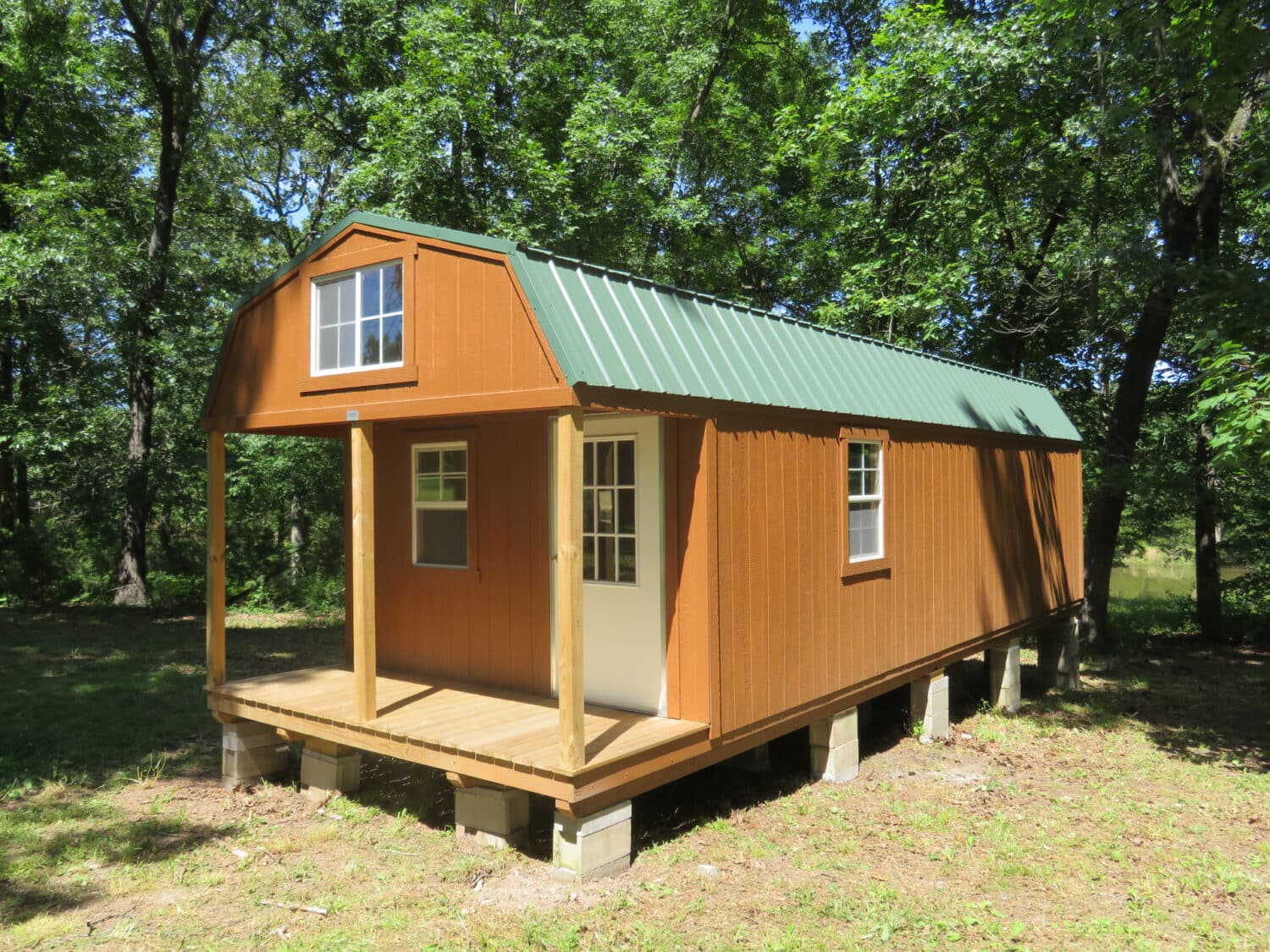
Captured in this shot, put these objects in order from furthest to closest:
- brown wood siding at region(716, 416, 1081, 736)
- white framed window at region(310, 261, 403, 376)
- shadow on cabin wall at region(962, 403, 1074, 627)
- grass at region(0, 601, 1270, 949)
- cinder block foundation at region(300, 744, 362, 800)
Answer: shadow on cabin wall at region(962, 403, 1074, 627)
cinder block foundation at region(300, 744, 362, 800)
white framed window at region(310, 261, 403, 376)
brown wood siding at region(716, 416, 1081, 736)
grass at region(0, 601, 1270, 949)

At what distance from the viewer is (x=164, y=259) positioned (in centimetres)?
1531

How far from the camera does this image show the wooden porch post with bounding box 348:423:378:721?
559cm

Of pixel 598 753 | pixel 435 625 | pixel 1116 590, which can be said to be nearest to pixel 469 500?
pixel 435 625

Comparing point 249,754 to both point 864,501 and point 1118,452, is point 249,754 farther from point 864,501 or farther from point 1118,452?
point 1118,452

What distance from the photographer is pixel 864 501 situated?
7164mm

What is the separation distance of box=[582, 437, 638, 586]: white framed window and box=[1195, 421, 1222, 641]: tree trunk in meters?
12.5

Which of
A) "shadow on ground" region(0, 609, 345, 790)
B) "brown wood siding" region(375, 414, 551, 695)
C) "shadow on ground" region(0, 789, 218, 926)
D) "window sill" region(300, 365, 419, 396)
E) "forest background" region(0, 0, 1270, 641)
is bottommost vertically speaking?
"shadow on ground" region(0, 609, 345, 790)

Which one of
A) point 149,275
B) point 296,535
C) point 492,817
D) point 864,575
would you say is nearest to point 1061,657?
point 864,575

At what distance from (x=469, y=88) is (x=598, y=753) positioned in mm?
13004

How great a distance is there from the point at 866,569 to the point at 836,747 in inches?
56.7

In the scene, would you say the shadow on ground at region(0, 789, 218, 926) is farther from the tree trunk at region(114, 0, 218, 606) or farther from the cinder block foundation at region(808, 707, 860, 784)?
the tree trunk at region(114, 0, 218, 606)

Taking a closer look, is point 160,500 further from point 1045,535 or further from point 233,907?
point 1045,535

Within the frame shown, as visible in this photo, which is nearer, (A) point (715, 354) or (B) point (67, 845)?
(B) point (67, 845)

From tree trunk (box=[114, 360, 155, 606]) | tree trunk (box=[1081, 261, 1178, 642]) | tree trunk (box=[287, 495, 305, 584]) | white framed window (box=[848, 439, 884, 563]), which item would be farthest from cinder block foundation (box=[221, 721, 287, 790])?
tree trunk (box=[287, 495, 305, 584])
